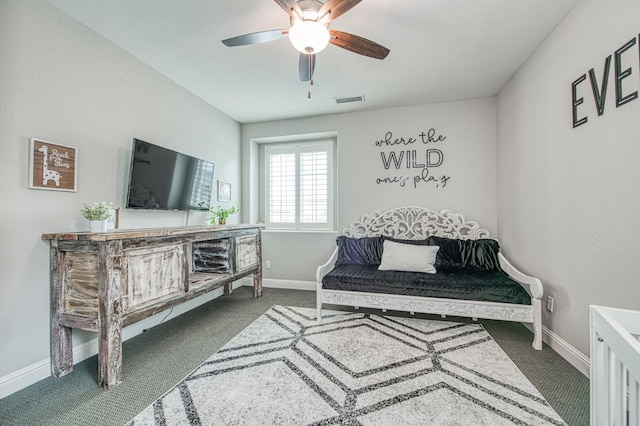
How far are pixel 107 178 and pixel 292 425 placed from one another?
7.86ft

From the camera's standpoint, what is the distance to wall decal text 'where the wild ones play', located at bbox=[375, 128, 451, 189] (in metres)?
3.62

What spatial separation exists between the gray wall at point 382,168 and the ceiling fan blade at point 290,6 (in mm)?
2324

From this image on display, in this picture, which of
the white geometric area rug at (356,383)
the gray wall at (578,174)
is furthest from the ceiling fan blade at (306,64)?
the white geometric area rug at (356,383)

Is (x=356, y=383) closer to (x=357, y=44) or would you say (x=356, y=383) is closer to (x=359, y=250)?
(x=359, y=250)

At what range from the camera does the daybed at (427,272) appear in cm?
246

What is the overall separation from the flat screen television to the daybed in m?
1.69

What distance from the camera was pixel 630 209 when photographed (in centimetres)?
157

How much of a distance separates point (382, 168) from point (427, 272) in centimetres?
157

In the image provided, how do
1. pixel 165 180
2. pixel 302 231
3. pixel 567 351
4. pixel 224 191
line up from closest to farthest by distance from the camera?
pixel 567 351 → pixel 165 180 → pixel 224 191 → pixel 302 231

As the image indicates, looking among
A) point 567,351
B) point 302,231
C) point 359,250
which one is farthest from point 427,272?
point 302,231

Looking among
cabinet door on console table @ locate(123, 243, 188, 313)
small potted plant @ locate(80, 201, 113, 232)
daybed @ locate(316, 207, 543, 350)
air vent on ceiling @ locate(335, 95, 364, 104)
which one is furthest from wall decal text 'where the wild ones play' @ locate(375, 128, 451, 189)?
small potted plant @ locate(80, 201, 113, 232)

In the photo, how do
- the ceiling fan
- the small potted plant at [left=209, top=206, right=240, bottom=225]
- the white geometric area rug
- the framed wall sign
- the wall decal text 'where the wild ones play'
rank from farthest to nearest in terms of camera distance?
the wall decal text 'where the wild ones play', the small potted plant at [left=209, top=206, right=240, bottom=225], the framed wall sign, the ceiling fan, the white geometric area rug

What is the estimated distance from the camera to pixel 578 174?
6.49 ft

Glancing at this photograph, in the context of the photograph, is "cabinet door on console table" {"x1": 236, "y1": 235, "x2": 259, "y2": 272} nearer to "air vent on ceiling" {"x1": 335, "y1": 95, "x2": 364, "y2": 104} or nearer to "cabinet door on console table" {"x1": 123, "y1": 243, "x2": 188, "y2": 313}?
"cabinet door on console table" {"x1": 123, "y1": 243, "x2": 188, "y2": 313}
